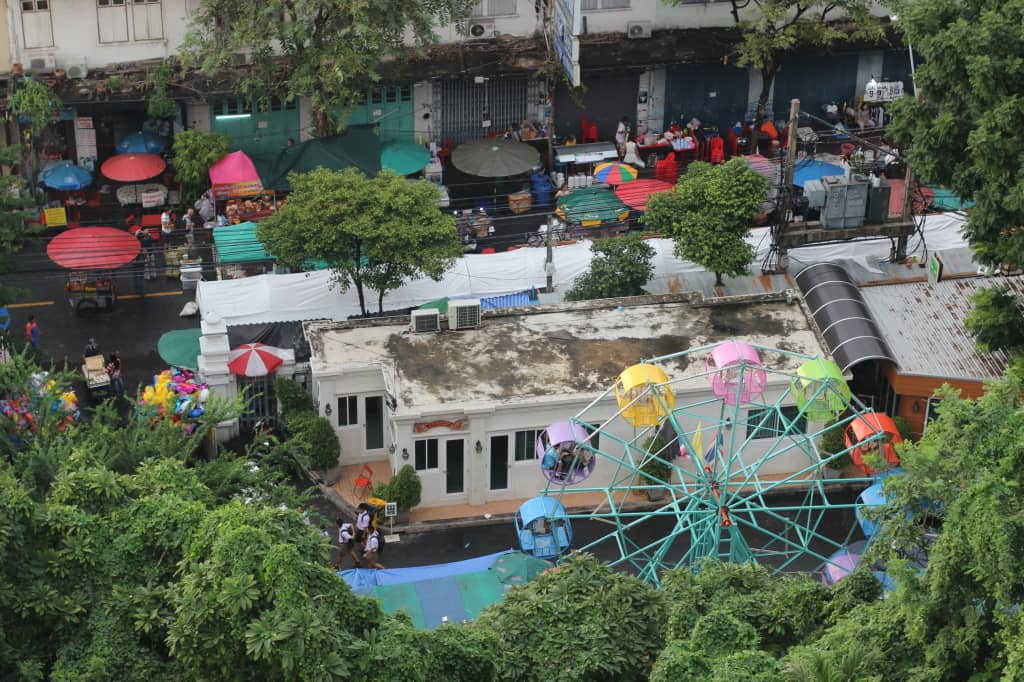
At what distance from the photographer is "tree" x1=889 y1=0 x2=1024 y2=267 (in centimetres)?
3347

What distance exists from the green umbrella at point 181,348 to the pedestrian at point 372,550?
7131 millimetres

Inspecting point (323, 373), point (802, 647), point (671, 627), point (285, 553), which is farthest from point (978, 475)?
point (323, 373)

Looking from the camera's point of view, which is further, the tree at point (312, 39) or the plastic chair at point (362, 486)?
the tree at point (312, 39)

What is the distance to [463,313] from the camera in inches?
1591

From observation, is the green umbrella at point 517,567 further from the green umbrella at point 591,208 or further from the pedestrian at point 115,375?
the green umbrella at point 591,208

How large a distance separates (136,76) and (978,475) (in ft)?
108

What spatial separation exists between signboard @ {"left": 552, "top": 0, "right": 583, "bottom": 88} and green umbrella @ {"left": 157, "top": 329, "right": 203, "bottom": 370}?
13557 millimetres

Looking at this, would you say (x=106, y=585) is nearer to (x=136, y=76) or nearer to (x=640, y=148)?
(x=136, y=76)

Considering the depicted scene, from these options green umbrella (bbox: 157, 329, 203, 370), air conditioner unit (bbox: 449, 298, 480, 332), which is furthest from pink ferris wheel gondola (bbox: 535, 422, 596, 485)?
green umbrella (bbox: 157, 329, 203, 370)

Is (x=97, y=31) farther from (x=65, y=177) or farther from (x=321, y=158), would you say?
(x=321, y=158)

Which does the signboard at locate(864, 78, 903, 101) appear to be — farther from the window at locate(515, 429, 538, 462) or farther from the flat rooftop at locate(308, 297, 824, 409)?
the window at locate(515, 429, 538, 462)

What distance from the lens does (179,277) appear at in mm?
47094

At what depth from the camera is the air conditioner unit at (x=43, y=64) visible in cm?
4819

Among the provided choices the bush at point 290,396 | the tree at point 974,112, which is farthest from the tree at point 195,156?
the tree at point 974,112
